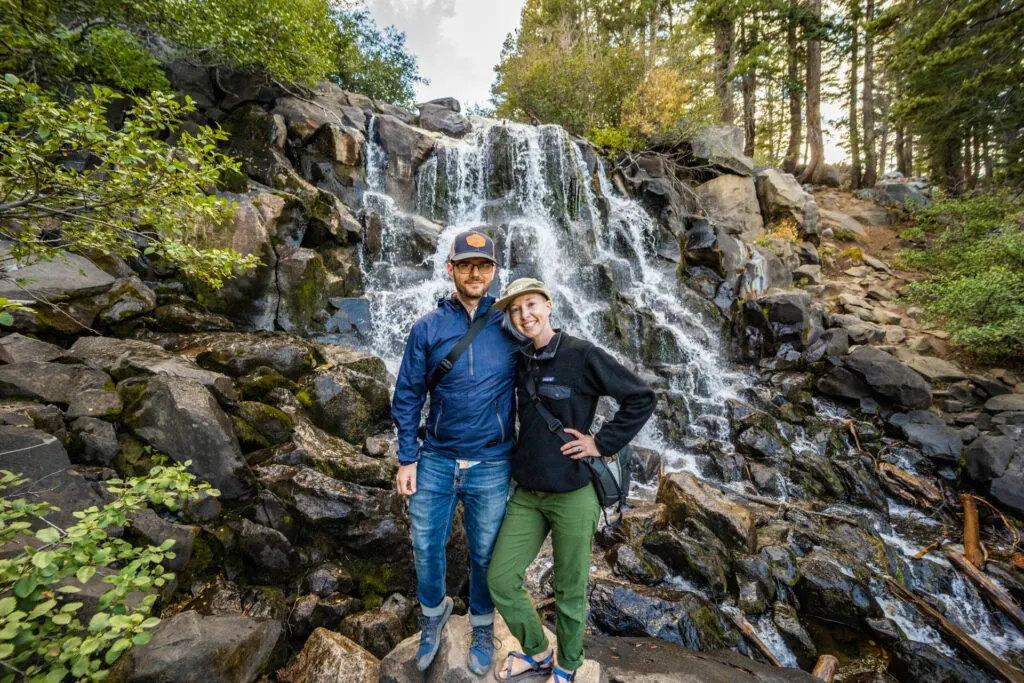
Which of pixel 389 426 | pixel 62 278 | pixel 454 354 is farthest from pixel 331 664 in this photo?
pixel 62 278

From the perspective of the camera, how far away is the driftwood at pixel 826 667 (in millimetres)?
4355

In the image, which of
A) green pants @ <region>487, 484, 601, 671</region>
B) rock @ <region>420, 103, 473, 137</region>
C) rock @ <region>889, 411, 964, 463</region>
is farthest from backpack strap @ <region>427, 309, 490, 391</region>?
rock @ <region>420, 103, 473, 137</region>

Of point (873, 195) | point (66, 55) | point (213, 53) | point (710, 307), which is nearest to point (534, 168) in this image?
point (710, 307)

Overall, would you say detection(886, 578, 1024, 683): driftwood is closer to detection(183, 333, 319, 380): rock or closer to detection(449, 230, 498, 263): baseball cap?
detection(449, 230, 498, 263): baseball cap

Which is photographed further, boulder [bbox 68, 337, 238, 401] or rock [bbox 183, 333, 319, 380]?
rock [bbox 183, 333, 319, 380]

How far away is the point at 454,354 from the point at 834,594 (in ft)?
19.4

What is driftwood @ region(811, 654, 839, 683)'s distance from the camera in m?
4.36

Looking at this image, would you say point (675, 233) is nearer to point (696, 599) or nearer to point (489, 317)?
point (696, 599)

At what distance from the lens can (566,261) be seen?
43.2 feet

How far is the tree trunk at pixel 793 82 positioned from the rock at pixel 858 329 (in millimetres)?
14515

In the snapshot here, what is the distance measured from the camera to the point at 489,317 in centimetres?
282

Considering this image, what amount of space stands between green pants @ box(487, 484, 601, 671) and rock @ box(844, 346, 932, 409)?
11.9 metres

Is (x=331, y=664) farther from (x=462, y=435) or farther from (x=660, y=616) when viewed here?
(x=660, y=616)

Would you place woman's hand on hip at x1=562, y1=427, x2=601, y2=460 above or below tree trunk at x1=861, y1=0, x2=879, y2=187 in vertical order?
below
